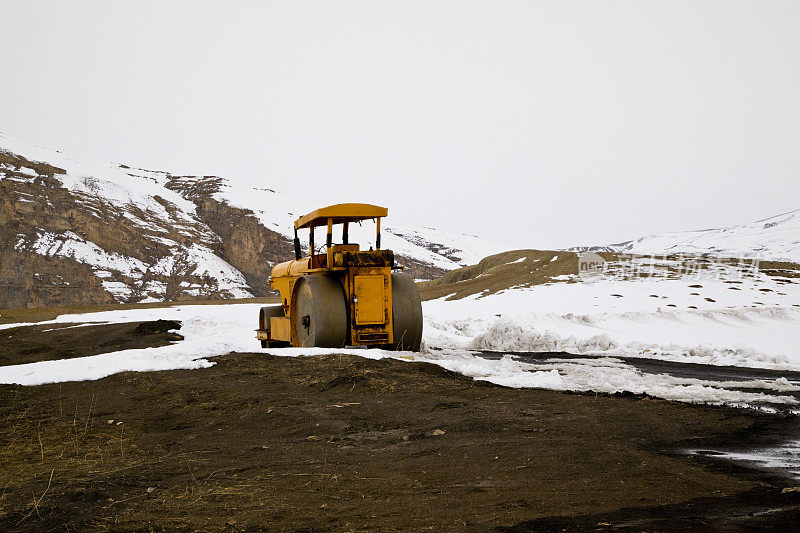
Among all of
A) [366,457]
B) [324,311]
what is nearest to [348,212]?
[324,311]

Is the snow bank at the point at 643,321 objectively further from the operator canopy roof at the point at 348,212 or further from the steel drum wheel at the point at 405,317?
the operator canopy roof at the point at 348,212

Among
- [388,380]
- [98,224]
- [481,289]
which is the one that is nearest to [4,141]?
[98,224]

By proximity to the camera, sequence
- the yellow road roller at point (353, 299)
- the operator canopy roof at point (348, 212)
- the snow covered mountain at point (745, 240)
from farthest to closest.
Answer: the snow covered mountain at point (745, 240), the operator canopy roof at point (348, 212), the yellow road roller at point (353, 299)

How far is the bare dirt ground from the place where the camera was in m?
3.95

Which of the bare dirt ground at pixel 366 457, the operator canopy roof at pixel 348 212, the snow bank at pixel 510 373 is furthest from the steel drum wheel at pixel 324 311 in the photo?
the bare dirt ground at pixel 366 457

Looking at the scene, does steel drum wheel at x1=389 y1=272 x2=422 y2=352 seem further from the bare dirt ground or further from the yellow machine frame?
the bare dirt ground

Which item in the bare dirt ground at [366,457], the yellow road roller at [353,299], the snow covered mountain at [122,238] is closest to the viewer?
the bare dirt ground at [366,457]

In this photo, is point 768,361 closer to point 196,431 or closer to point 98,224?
point 196,431

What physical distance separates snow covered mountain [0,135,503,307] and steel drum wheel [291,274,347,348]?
46.2 meters

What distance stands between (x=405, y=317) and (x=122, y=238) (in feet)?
175

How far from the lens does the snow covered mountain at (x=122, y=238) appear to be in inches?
2127

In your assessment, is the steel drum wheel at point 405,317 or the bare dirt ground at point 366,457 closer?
the bare dirt ground at point 366,457

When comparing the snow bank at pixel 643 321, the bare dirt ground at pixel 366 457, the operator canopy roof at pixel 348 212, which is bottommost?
the bare dirt ground at pixel 366 457

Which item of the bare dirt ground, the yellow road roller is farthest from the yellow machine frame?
the bare dirt ground
